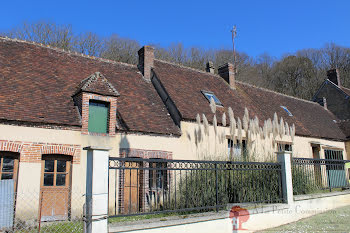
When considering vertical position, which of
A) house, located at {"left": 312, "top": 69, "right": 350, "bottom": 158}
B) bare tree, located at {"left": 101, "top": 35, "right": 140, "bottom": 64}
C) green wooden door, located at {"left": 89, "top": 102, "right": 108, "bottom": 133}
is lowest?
green wooden door, located at {"left": 89, "top": 102, "right": 108, "bottom": 133}

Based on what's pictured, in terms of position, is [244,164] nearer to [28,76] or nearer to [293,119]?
[28,76]

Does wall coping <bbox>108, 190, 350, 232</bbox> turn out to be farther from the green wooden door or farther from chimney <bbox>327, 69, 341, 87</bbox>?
chimney <bbox>327, 69, 341, 87</bbox>

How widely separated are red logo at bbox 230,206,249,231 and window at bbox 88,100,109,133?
5441 mm

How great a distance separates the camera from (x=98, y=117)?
1011 cm

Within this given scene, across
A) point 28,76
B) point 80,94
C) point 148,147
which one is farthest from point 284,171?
point 28,76

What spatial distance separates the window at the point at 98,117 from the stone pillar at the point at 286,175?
18.6 feet

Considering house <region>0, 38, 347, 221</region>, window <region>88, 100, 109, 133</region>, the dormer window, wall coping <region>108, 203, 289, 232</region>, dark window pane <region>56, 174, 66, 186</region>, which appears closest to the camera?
wall coping <region>108, 203, 289, 232</region>

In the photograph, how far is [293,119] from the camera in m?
17.6

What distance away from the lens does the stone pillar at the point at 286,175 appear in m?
7.50

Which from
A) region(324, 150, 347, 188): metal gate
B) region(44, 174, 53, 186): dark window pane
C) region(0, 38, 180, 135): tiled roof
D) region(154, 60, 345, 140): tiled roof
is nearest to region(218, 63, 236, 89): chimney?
region(154, 60, 345, 140): tiled roof

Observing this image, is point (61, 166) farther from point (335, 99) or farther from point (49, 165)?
point (335, 99)

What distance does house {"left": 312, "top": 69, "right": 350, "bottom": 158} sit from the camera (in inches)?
862

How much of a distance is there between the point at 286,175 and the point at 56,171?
21.9 feet

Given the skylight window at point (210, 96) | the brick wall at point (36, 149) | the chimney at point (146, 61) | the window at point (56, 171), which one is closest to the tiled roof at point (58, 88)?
the chimney at point (146, 61)
